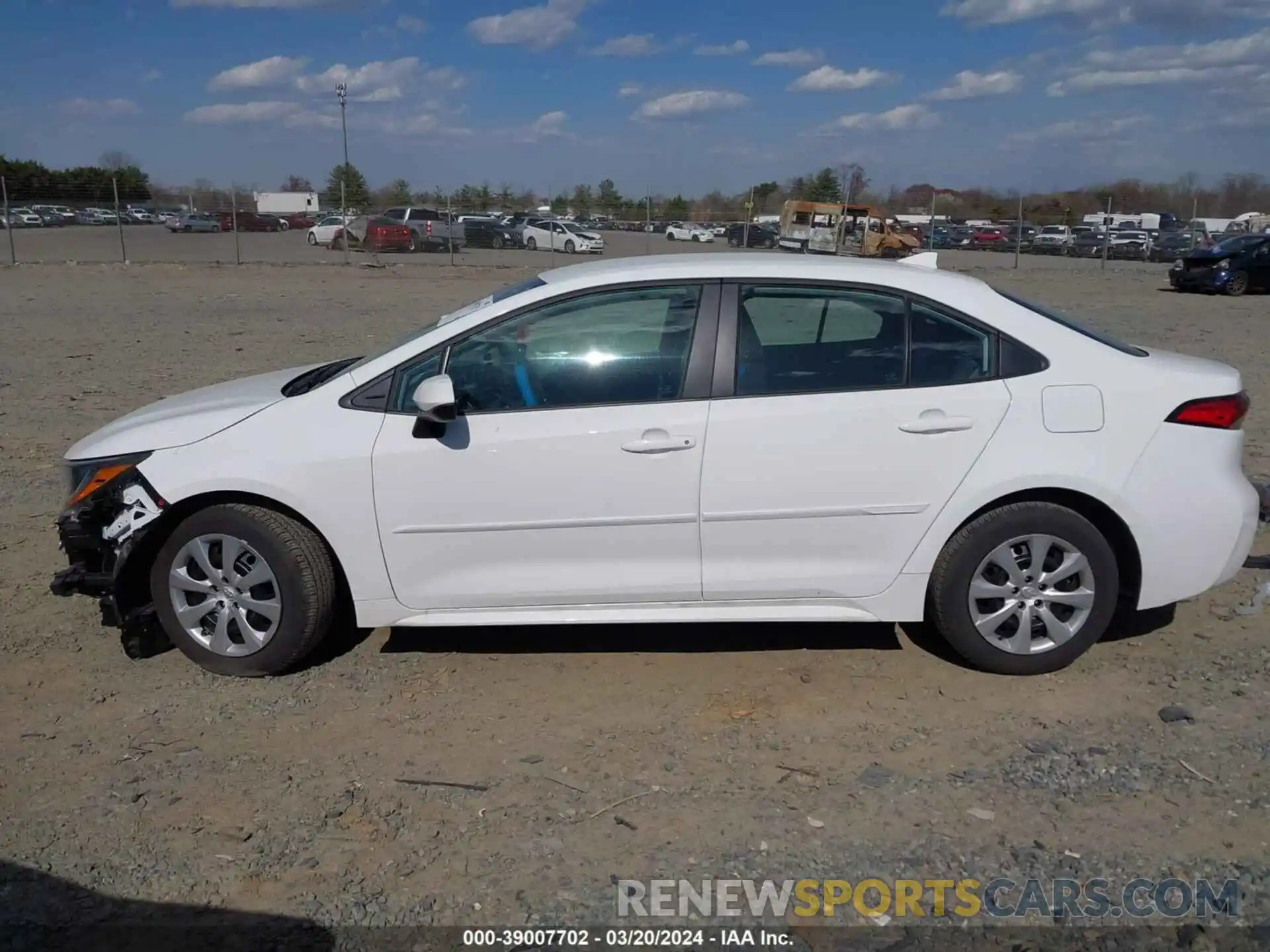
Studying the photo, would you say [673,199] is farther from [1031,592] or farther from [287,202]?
[1031,592]

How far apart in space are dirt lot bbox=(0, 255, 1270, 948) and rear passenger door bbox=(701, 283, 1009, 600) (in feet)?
1.75

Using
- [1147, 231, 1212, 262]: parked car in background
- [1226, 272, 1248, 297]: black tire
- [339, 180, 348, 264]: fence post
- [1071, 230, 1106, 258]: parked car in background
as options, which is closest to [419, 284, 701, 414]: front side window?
[1226, 272, 1248, 297]: black tire

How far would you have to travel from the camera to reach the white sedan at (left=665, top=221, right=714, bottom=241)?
44.6m

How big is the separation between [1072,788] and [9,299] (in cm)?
2075

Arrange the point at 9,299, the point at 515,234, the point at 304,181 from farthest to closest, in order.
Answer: the point at 304,181 → the point at 515,234 → the point at 9,299

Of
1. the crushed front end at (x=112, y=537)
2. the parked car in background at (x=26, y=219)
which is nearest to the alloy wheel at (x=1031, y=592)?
the crushed front end at (x=112, y=537)

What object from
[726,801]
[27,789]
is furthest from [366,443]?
[726,801]

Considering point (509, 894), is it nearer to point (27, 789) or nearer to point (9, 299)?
point (27, 789)

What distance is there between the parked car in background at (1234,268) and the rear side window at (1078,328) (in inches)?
860

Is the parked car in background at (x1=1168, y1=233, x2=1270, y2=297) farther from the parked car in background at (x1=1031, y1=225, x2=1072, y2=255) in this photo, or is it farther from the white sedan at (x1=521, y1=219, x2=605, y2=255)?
the white sedan at (x1=521, y1=219, x2=605, y2=255)

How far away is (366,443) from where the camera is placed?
4121 mm

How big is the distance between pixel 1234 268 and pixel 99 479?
24.6 meters

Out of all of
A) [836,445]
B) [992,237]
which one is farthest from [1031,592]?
[992,237]

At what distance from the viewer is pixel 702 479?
4066mm
